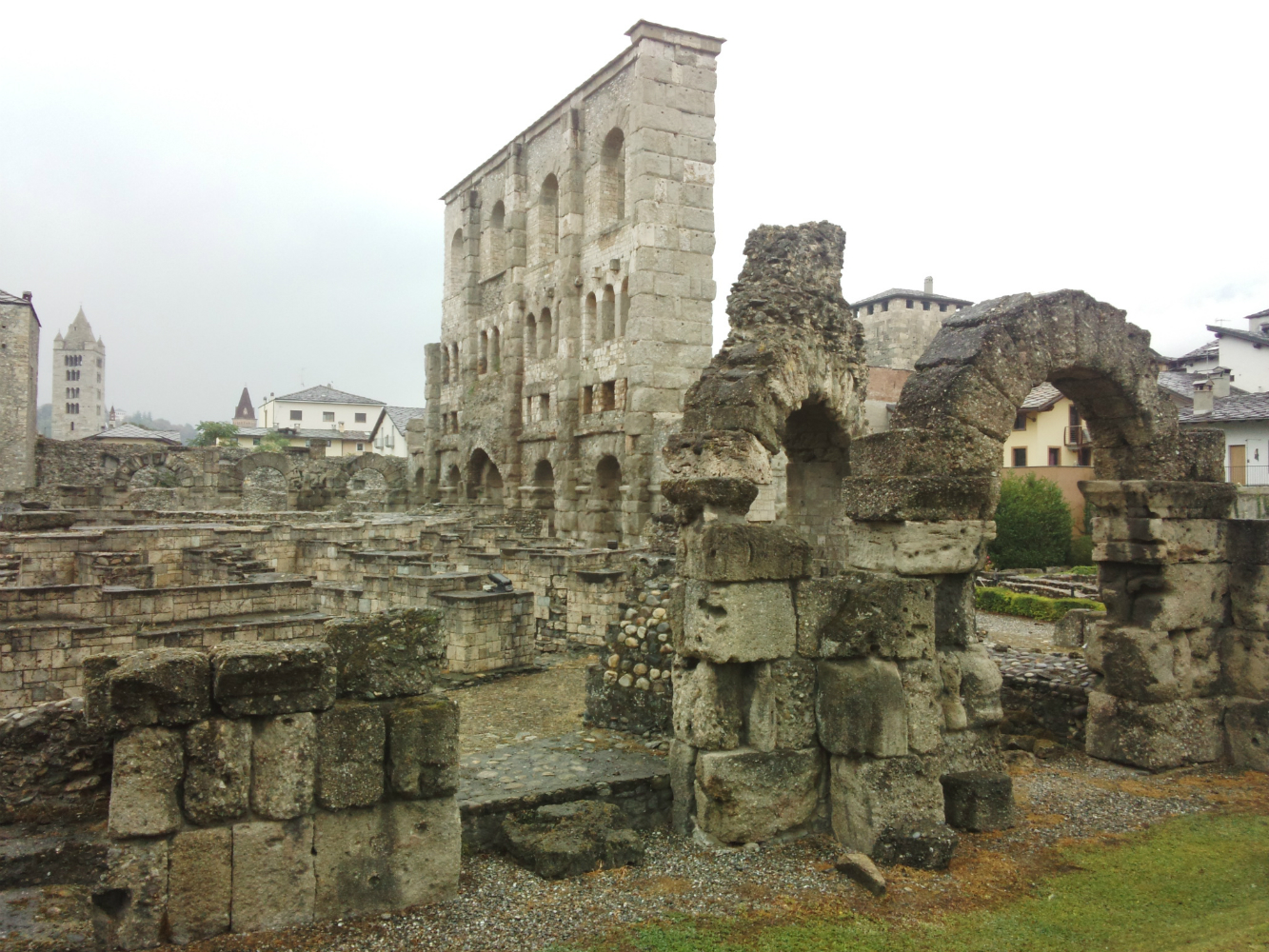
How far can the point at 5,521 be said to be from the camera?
59.8ft

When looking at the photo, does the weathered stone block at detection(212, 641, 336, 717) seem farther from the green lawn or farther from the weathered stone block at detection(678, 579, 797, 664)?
the weathered stone block at detection(678, 579, 797, 664)

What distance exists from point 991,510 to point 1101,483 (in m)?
2.01

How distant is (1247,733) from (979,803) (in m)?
3.43

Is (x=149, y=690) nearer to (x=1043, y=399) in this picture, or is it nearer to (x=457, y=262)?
(x=457, y=262)

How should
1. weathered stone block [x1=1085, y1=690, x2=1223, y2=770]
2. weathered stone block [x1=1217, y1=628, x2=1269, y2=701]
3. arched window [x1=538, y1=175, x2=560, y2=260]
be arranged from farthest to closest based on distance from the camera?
arched window [x1=538, y1=175, x2=560, y2=260] < weathered stone block [x1=1217, y1=628, x2=1269, y2=701] < weathered stone block [x1=1085, y1=690, x2=1223, y2=770]

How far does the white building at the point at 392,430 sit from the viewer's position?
212 ft

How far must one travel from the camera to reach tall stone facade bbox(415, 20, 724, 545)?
20.0 m

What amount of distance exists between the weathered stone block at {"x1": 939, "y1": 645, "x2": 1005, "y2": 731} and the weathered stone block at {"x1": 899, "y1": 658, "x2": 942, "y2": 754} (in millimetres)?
820

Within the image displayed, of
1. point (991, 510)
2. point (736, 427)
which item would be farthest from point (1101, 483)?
point (736, 427)

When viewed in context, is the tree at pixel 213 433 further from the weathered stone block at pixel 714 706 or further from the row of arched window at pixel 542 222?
the weathered stone block at pixel 714 706

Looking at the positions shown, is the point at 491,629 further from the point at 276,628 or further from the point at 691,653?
the point at 691,653

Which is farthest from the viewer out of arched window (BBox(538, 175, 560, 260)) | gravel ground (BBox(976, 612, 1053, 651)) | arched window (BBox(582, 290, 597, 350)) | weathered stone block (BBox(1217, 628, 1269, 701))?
arched window (BBox(538, 175, 560, 260))

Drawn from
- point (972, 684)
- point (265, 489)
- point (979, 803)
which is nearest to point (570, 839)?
point (979, 803)

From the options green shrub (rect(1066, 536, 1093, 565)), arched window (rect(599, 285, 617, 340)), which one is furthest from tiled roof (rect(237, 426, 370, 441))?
green shrub (rect(1066, 536, 1093, 565))
